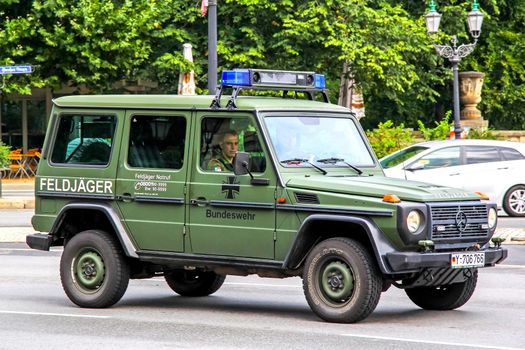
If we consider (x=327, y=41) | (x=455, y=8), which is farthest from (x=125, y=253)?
(x=455, y=8)

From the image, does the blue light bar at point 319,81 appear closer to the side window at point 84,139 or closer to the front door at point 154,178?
the front door at point 154,178

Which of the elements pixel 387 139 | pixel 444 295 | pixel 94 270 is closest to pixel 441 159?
pixel 387 139

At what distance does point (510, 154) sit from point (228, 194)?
1460 centimetres

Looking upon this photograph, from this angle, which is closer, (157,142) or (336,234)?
(336,234)

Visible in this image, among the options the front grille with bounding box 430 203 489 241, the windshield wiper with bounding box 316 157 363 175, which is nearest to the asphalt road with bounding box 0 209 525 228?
the windshield wiper with bounding box 316 157 363 175

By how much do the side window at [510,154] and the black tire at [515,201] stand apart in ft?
1.95

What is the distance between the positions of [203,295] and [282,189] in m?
2.38

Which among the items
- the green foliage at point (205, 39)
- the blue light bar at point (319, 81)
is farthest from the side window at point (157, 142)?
the green foliage at point (205, 39)

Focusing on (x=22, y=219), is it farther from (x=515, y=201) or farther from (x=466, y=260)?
(x=466, y=260)

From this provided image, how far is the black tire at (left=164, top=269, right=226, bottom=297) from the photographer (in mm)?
13180

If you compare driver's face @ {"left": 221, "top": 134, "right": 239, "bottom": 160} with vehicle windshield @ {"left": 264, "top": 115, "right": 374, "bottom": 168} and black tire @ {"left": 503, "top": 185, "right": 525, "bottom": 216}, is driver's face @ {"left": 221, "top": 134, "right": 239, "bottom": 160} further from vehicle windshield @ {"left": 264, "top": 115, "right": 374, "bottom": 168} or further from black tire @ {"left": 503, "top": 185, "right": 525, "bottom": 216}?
black tire @ {"left": 503, "top": 185, "right": 525, "bottom": 216}

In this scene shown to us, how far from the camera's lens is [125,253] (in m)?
12.1

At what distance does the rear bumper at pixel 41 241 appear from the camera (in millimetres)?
12508

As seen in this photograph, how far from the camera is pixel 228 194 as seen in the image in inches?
456
